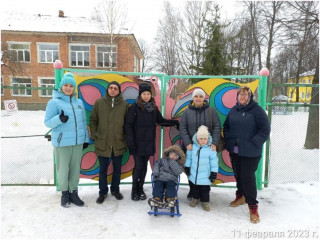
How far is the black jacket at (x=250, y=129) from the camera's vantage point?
121 inches

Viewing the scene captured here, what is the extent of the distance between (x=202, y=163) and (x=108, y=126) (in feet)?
5.00

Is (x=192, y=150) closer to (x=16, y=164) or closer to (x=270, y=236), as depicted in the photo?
(x=270, y=236)

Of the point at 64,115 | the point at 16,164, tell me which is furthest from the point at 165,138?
the point at 16,164

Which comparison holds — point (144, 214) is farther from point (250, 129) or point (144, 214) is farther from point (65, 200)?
point (250, 129)

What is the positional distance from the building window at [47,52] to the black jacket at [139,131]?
20757 mm

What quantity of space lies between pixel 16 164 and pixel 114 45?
50.3 feet

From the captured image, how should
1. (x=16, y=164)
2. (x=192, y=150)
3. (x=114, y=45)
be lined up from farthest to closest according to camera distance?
(x=114, y=45), (x=16, y=164), (x=192, y=150)

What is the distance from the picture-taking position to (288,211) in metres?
3.49

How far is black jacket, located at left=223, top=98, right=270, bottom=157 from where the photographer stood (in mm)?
3080

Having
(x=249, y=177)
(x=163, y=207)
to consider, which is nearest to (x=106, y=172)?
(x=163, y=207)

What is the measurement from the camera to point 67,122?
10.9 ft

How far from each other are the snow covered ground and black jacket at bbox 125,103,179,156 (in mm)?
928

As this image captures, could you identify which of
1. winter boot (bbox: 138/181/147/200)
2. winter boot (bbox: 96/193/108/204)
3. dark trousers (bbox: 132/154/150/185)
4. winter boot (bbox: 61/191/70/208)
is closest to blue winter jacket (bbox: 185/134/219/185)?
dark trousers (bbox: 132/154/150/185)

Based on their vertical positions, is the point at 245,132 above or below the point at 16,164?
above
